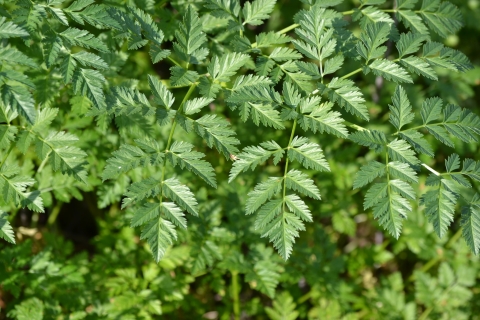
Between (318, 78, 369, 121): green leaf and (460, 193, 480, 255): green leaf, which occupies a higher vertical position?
(318, 78, 369, 121): green leaf

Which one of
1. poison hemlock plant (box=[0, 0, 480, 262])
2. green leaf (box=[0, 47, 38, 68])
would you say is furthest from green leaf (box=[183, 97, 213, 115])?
green leaf (box=[0, 47, 38, 68])

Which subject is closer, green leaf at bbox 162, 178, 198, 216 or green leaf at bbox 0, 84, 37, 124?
green leaf at bbox 0, 84, 37, 124

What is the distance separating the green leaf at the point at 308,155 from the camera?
5.78 ft

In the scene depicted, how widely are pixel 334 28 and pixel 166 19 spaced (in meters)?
0.79

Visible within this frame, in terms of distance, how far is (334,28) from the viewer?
2.02m

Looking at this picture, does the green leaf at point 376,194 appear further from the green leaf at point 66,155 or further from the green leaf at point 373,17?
the green leaf at point 66,155

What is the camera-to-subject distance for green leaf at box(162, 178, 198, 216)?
1730 mm

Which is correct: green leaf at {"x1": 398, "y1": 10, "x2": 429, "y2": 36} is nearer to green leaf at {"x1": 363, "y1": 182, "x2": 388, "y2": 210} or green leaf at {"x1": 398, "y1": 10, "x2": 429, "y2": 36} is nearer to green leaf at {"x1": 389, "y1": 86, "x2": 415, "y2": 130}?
green leaf at {"x1": 389, "y1": 86, "x2": 415, "y2": 130}

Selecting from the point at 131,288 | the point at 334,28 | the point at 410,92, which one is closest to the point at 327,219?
the point at 410,92

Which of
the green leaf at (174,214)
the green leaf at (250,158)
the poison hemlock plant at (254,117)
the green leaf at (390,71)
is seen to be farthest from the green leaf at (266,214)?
the green leaf at (390,71)

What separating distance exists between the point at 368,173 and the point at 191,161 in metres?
0.64

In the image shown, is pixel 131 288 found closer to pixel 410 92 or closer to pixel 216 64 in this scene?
pixel 216 64

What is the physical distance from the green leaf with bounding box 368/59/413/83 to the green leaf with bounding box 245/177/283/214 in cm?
55

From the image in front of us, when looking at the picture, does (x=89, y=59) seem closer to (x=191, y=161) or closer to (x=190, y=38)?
(x=190, y=38)
